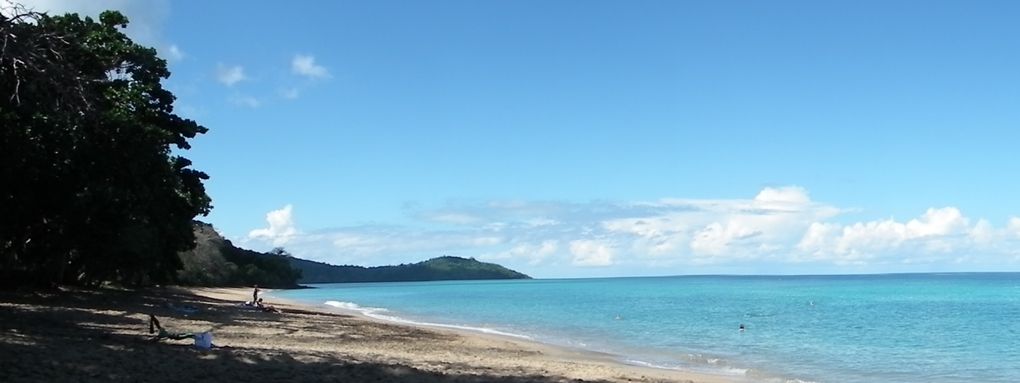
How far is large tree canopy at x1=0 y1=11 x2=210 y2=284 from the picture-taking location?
33.3ft

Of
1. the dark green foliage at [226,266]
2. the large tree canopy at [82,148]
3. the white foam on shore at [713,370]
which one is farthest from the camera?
the dark green foliage at [226,266]

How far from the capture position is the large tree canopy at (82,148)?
400 inches

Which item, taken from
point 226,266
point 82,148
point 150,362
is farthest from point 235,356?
point 226,266

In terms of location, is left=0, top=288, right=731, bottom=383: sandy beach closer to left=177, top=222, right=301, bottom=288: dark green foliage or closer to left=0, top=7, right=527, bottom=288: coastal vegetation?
left=0, top=7, right=527, bottom=288: coastal vegetation

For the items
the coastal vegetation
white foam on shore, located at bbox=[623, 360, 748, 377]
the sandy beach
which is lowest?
white foam on shore, located at bbox=[623, 360, 748, 377]

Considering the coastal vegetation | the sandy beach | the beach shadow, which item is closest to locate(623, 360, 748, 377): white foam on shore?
the sandy beach

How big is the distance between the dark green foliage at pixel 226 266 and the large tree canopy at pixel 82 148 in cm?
4565

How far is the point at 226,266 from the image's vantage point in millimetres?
104812

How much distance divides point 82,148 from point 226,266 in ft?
293

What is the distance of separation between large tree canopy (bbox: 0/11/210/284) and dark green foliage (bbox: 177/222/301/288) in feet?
150

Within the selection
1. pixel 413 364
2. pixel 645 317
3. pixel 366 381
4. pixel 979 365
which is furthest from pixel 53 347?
pixel 645 317

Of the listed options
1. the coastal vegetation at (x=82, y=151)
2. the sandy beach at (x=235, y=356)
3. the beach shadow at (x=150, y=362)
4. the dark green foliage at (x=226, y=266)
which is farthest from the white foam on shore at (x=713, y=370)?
the dark green foliage at (x=226, y=266)

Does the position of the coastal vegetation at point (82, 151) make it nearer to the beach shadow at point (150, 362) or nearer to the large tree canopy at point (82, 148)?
the large tree canopy at point (82, 148)

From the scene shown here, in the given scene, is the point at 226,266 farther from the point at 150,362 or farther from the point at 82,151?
the point at 150,362
